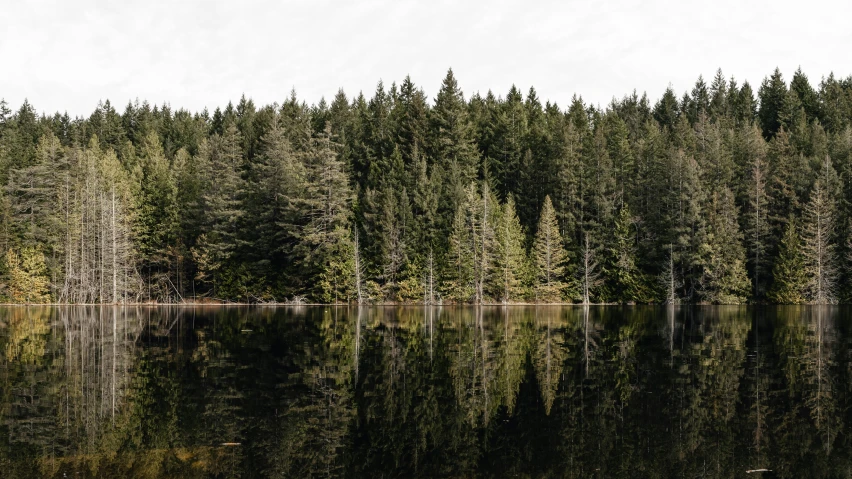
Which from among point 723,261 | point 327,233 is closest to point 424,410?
point 327,233

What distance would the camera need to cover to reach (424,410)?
14641mm

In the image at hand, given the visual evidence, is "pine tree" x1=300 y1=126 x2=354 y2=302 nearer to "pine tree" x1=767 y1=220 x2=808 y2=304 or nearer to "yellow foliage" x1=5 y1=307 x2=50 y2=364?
"yellow foliage" x1=5 y1=307 x2=50 y2=364

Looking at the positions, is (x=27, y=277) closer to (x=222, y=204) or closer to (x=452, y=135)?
(x=222, y=204)

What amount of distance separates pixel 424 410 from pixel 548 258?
6470 centimetres

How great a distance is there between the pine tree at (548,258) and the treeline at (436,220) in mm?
238

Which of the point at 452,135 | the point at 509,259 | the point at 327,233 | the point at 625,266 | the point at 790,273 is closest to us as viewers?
the point at 327,233

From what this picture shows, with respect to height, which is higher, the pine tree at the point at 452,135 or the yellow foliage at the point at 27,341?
the pine tree at the point at 452,135

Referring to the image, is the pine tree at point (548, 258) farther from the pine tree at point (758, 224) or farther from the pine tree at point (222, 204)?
the pine tree at point (222, 204)

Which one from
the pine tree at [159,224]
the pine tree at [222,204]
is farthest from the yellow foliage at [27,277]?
the pine tree at [222,204]

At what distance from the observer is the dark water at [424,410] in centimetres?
1087

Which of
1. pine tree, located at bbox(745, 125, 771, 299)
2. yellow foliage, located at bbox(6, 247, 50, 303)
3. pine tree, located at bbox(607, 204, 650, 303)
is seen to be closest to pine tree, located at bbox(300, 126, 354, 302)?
yellow foliage, located at bbox(6, 247, 50, 303)

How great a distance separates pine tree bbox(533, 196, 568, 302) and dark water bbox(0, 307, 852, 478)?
50187 millimetres

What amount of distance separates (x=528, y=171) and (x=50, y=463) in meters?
81.6

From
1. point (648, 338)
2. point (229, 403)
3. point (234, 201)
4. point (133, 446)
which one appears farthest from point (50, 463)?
point (234, 201)
